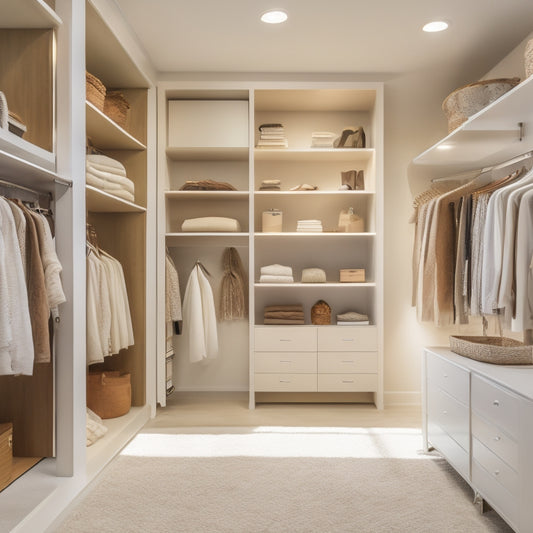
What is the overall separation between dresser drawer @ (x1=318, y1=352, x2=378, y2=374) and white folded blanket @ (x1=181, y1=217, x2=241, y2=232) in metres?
1.23

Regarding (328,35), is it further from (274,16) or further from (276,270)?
(276,270)

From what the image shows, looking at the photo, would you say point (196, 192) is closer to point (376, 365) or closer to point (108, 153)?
point (108, 153)

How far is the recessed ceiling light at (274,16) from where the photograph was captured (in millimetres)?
2927

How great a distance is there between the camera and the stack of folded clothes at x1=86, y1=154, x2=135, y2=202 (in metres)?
2.84

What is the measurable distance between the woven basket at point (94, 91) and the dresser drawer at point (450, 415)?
253 cm

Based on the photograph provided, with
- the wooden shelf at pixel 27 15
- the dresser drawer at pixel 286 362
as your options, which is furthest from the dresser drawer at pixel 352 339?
the wooden shelf at pixel 27 15

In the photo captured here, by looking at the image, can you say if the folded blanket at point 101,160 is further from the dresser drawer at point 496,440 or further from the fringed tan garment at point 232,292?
the dresser drawer at point 496,440

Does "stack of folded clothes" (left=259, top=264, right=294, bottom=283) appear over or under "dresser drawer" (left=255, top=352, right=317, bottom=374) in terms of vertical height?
over

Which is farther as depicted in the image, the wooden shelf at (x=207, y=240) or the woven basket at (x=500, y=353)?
the wooden shelf at (x=207, y=240)

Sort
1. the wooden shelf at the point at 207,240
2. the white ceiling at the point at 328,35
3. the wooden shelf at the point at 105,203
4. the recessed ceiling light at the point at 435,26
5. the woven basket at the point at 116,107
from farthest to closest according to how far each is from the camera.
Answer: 1. the wooden shelf at the point at 207,240
2. the woven basket at the point at 116,107
3. the recessed ceiling light at the point at 435,26
4. the white ceiling at the point at 328,35
5. the wooden shelf at the point at 105,203

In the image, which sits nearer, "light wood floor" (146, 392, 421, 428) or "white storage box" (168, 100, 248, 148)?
"light wood floor" (146, 392, 421, 428)

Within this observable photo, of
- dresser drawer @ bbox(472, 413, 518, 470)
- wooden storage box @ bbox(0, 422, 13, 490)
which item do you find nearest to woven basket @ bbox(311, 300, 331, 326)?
dresser drawer @ bbox(472, 413, 518, 470)

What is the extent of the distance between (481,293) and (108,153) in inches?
107

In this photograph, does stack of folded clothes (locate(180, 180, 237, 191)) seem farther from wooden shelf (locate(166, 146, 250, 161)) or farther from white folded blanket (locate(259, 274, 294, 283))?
white folded blanket (locate(259, 274, 294, 283))
